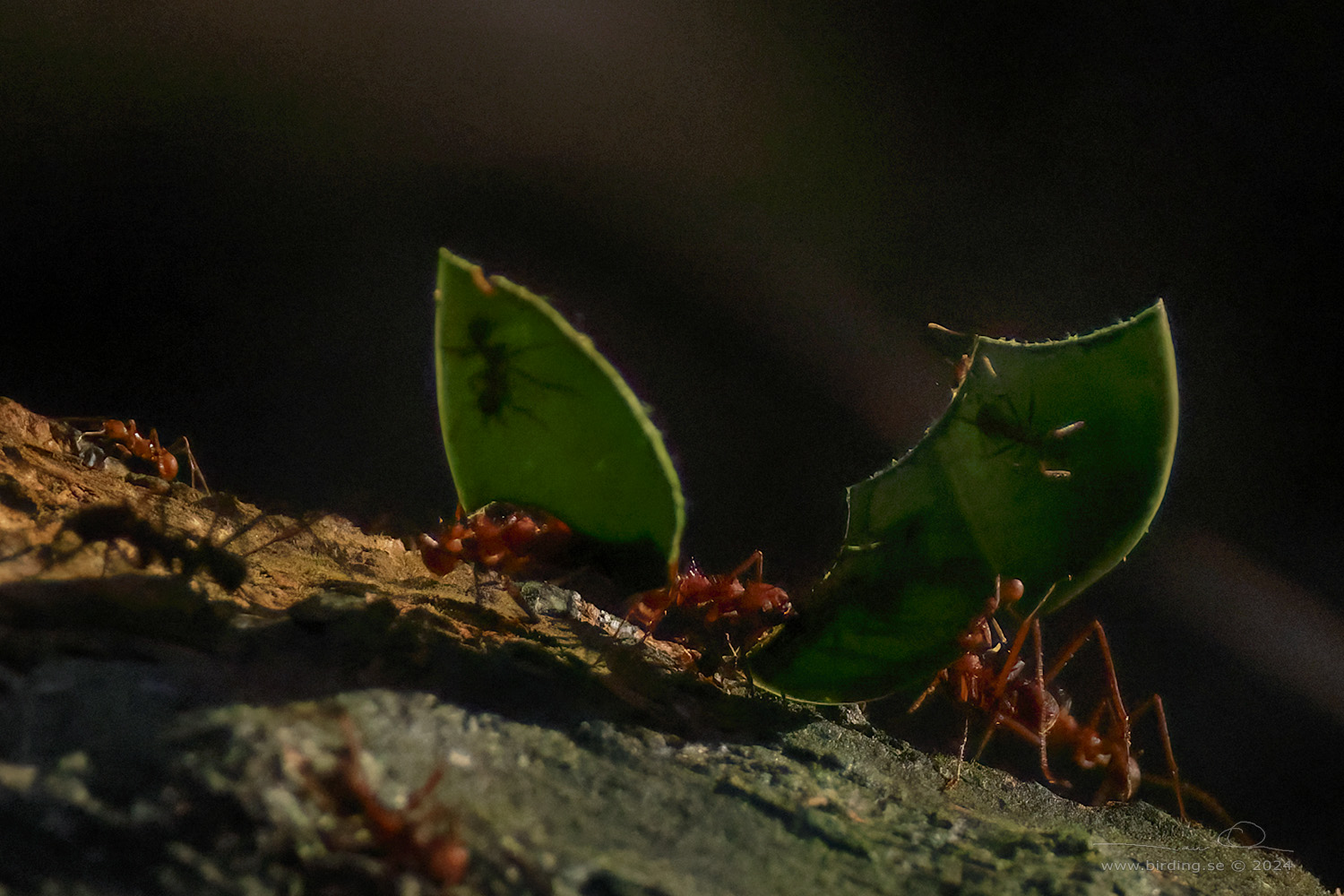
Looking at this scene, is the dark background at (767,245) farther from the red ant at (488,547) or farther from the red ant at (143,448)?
the red ant at (488,547)

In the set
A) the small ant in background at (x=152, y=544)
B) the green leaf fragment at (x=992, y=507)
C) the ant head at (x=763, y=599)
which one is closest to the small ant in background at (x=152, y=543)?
Result: the small ant in background at (x=152, y=544)

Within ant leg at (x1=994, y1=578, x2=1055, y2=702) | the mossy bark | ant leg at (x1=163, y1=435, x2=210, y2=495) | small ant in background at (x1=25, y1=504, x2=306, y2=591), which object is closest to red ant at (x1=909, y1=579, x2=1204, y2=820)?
ant leg at (x1=994, y1=578, x2=1055, y2=702)

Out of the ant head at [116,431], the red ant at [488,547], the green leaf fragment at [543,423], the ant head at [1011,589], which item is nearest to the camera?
the green leaf fragment at [543,423]

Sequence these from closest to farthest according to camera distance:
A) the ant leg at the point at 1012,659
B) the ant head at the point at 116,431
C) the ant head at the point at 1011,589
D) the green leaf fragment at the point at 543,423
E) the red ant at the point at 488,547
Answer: the green leaf fragment at the point at 543,423 < the ant head at the point at 1011,589 < the ant leg at the point at 1012,659 < the red ant at the point at 488,547 < the ant head at the point at 116,431

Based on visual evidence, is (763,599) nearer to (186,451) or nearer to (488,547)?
(488,547)

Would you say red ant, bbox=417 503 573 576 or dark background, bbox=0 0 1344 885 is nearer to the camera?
red ant, bbox=417 503 573 576

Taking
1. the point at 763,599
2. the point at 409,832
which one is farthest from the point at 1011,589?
the point at 409,832

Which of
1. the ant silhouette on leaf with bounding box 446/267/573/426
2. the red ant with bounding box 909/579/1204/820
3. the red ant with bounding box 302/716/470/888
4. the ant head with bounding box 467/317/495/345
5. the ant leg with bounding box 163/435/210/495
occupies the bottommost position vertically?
Result: the ant leg with bounding box 163/435/210/495

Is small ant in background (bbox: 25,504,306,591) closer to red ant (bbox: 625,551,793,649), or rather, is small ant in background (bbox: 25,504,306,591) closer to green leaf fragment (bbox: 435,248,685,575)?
green leaf fragment (bbox: 435,248,685,575)
